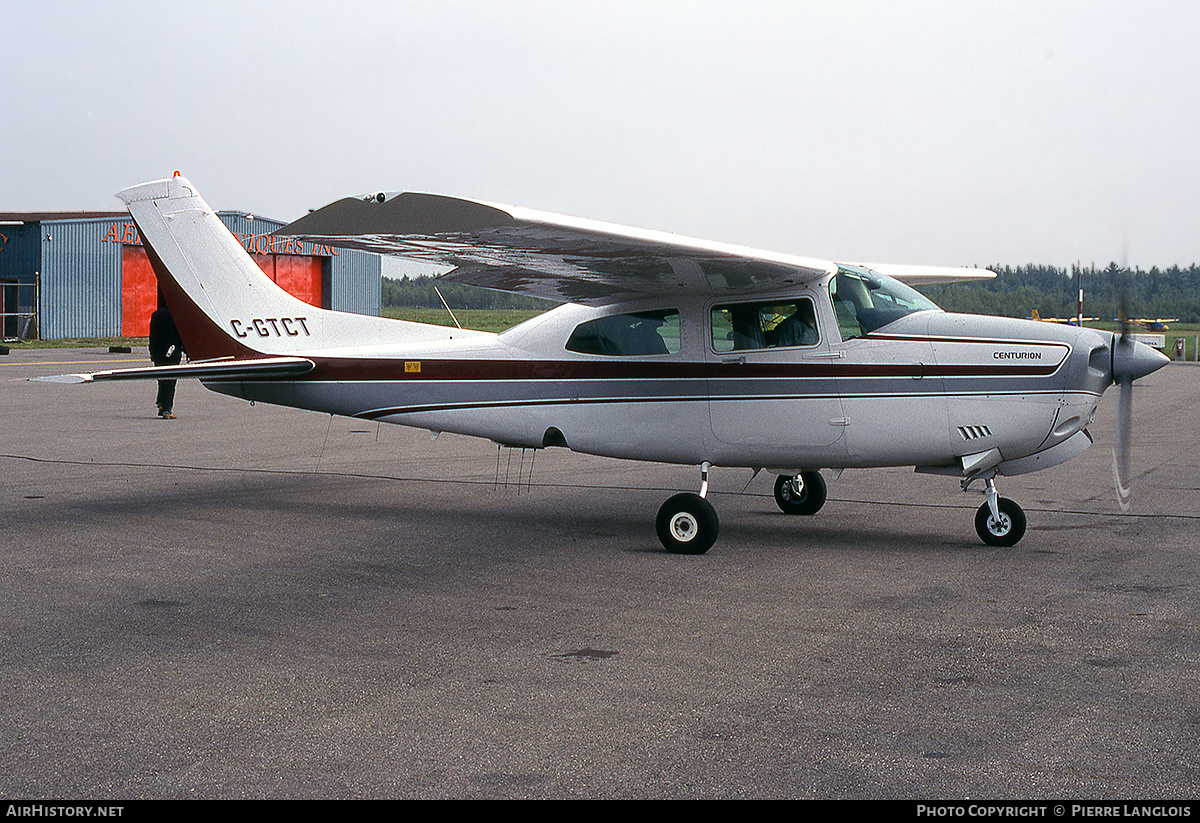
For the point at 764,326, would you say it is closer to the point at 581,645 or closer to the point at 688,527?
the point at 688,527

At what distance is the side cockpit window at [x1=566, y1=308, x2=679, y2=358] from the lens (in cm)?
859

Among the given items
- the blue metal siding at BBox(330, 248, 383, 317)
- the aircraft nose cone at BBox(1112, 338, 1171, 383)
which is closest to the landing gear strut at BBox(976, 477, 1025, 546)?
the aircraft nose cone at BBox(1112, 338, 1171, 383)

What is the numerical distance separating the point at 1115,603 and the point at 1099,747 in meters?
2.50

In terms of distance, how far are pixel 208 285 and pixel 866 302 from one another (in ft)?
19.8

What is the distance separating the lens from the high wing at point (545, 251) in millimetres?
6113

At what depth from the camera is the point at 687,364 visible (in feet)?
27.8

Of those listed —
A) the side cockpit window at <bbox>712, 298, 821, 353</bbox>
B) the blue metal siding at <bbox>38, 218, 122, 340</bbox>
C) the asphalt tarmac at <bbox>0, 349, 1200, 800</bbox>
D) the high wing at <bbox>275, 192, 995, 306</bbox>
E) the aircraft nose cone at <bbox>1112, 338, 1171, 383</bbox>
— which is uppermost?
the blue metal siding at <bbox>38, 218, 122, 340</bbox>

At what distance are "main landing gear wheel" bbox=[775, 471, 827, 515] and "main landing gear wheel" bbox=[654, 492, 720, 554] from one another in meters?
1.89

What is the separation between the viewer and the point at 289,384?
991cm

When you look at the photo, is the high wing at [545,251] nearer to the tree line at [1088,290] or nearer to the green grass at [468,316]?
the green grass at [468,316]

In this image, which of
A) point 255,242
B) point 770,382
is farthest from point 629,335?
point 255,242

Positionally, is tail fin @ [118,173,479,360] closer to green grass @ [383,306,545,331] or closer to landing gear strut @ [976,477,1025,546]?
green grass @ [383,306,545,331]

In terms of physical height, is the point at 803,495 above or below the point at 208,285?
below

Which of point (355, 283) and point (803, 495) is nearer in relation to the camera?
A: point (803, 495)
